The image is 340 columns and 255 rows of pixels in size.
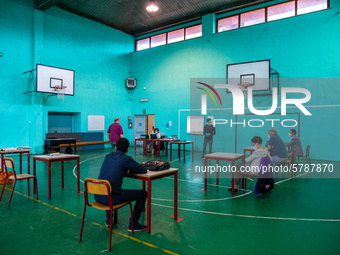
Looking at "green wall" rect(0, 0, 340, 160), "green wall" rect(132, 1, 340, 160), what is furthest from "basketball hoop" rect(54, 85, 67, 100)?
"green wall" rect(132, 1, 340, 160)

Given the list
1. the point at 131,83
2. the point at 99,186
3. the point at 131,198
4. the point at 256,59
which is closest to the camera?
the point at 99,186

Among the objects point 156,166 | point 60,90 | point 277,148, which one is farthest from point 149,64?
point 156,166

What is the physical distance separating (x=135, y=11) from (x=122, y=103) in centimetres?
535

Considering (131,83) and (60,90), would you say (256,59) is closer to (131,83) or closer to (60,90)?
(131,83)

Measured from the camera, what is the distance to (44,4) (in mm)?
10852

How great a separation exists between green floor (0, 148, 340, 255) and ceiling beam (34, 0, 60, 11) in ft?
28.9

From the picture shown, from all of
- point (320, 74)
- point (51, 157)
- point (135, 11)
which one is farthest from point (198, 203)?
point (135, 11)

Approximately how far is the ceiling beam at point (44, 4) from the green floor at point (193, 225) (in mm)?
8823

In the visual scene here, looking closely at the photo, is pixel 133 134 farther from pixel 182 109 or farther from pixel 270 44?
pixel 270 44

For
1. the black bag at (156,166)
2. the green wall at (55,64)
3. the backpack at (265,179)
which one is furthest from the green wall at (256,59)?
the black bag at (156,166)

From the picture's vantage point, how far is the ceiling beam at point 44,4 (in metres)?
10.6

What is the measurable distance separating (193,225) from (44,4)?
1172 cm

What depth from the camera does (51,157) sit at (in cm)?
462

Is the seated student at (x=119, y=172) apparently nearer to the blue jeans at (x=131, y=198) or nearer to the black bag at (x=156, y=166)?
the blue jeans at (x=131, y=198)
